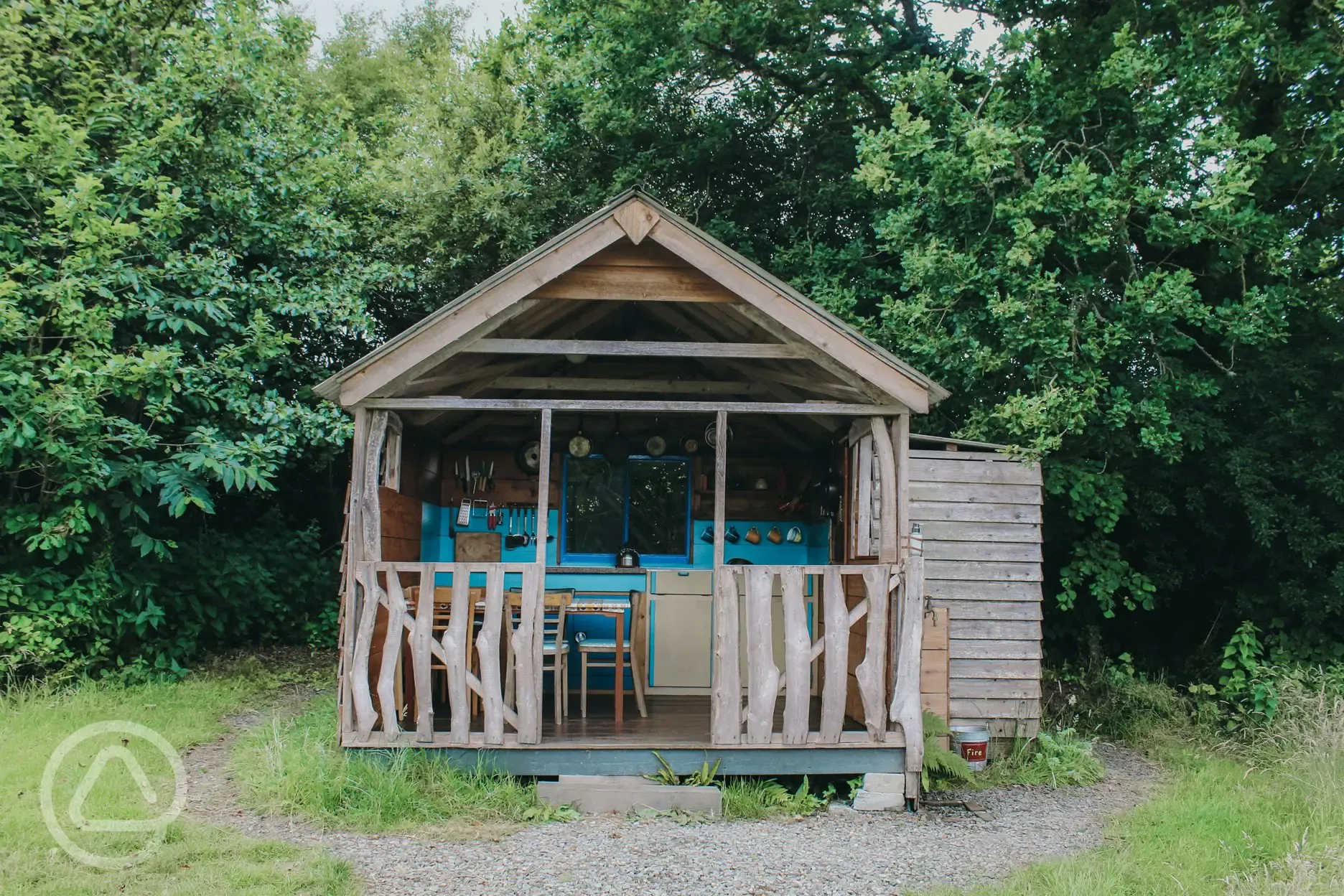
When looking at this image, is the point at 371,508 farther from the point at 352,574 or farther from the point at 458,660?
the point at 458,660

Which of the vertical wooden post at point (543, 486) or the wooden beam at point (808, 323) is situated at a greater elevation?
the wooden beam at point (808, 323)

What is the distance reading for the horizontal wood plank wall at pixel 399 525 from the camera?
691cm

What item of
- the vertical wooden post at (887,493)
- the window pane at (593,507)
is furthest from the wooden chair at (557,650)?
the vertical wooden post at (887,493)


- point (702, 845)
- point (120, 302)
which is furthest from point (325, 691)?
point (702, 845)

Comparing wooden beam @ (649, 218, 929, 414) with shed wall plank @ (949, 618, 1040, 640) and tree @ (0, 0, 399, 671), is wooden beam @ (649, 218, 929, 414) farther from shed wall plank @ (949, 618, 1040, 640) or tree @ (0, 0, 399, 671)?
tree @ (0, 0, 399, 671)

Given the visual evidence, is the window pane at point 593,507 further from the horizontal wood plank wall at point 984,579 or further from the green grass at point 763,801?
the green grass at point 763,801

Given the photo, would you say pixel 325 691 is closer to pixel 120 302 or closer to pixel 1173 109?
pixel 120 302

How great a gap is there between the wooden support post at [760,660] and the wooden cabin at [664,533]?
17 mm

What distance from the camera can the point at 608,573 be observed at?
848cm

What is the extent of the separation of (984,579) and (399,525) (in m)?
4.16

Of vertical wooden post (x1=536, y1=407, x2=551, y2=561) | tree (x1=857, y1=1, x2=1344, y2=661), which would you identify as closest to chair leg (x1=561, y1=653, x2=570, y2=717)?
vertical wooden post (x1=536, y1=407, x2=551, y2=561)

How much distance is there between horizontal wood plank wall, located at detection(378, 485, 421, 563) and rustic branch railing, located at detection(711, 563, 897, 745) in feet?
7.53

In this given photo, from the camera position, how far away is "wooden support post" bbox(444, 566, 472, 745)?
5.84 metres

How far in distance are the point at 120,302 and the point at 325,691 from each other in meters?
3.75
